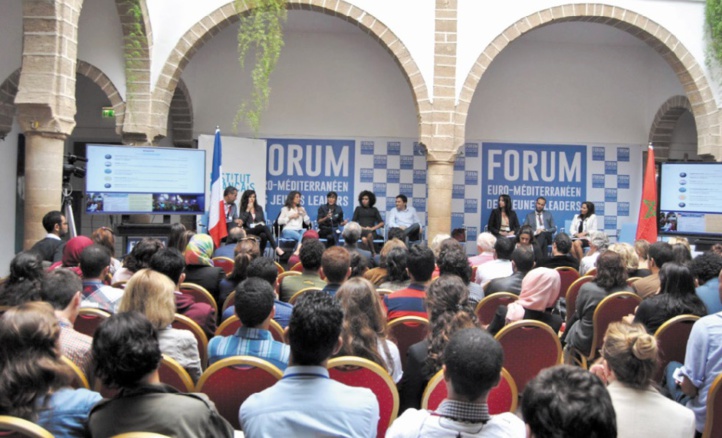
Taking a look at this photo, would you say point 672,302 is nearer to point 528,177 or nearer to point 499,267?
point 499,267

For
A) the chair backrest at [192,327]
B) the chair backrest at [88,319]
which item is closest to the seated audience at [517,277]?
the chair backrest at [192,327]

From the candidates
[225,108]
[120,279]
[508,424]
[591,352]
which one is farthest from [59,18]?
[508,424]

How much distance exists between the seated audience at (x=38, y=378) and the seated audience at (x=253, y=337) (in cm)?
77

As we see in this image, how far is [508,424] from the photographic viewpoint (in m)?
1.95

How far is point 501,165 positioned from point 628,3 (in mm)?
3418

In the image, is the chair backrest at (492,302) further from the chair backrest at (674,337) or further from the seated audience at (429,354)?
the seated audience at (429,354)

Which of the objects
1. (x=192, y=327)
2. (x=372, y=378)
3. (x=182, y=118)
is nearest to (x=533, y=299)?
(x=372, y=378)

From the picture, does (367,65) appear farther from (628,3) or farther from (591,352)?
(591,352)

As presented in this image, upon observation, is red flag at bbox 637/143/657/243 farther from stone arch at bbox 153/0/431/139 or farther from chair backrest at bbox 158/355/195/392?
chair backrest at bbox 158/355/195/392

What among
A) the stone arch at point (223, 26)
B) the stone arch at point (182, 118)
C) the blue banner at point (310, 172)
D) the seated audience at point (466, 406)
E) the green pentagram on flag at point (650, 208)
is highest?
the stone arch at point (223, 26)

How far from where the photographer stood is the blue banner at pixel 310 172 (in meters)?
12.4

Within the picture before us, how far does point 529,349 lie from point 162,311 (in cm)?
180

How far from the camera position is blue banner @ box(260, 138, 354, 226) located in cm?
1243

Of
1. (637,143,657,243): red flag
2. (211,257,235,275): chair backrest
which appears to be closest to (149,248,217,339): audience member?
(211,257,235,275): chair backrest
